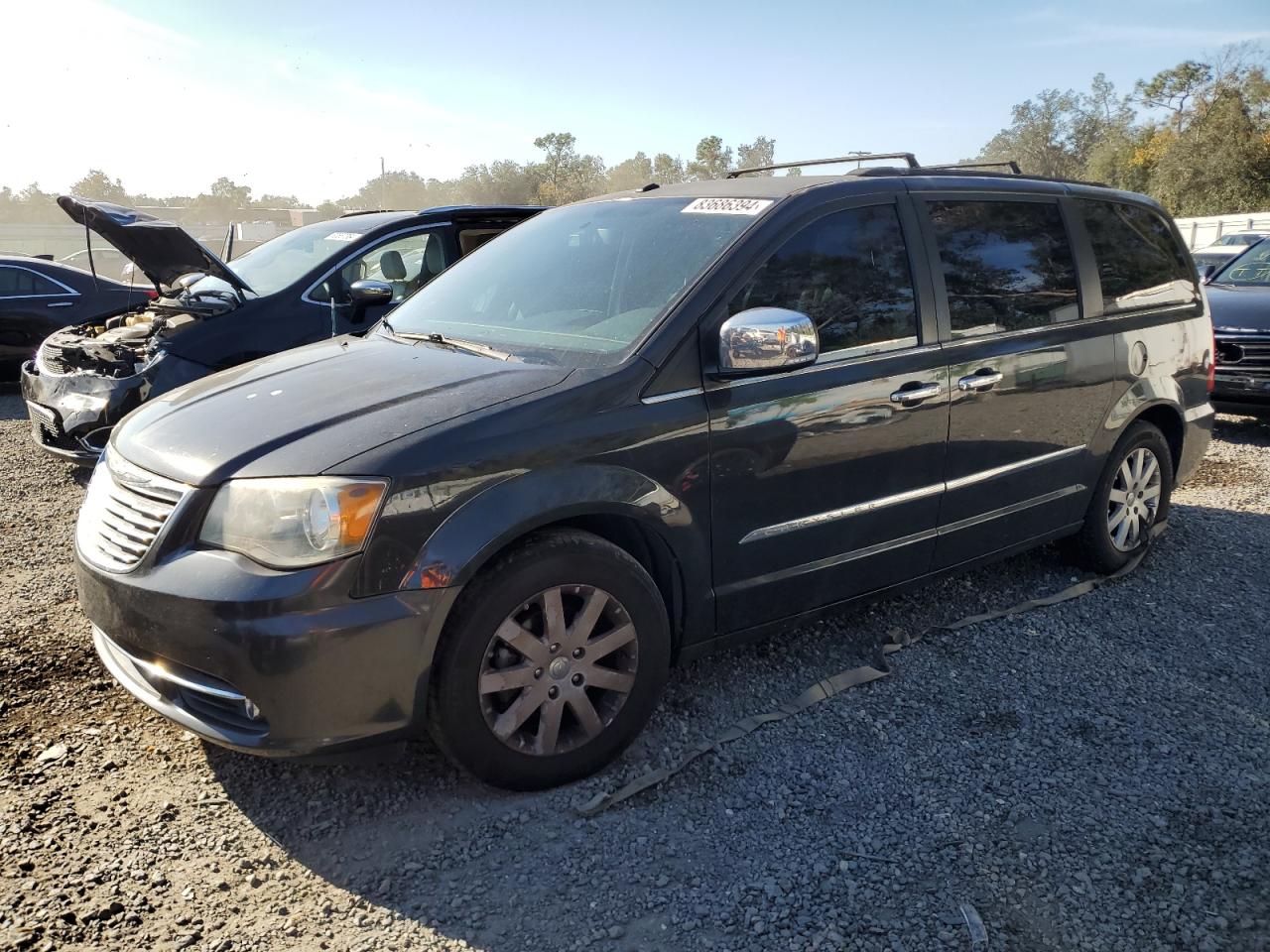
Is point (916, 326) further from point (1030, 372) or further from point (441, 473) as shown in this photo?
point (441, 473)

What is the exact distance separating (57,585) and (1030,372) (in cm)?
450

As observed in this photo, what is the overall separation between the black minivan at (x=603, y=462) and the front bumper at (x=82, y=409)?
2.59 m

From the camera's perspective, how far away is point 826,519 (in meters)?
3.46

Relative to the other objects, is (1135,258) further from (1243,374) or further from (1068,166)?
(1068,166)

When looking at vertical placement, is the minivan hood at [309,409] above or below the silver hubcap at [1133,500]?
above

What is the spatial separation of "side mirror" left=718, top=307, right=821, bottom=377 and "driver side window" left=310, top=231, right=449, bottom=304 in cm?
378

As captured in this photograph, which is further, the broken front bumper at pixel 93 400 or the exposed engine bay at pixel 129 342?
the exposed engine bay at pixel 129 342

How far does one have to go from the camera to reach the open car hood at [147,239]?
229 inches

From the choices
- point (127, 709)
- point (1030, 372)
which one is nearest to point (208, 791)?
point (127, 709)

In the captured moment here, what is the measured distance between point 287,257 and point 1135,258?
5.25 m

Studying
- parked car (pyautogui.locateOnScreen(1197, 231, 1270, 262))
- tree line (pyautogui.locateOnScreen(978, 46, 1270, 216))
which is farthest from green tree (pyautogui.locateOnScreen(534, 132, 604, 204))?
parked car (pyautogui.locateOnScreen(1197, 231, 1270, 262))

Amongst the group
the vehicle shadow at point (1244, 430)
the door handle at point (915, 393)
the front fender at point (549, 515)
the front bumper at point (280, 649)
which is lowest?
the vehicle shadow at point (1244, 430)

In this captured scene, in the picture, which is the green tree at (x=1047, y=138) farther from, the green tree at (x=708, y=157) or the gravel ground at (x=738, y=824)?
the gravel ground at (x=738, y=824)

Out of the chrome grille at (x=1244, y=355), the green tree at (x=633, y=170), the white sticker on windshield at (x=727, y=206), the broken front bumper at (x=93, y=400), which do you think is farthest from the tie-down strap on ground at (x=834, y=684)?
the green tree at (x=633, y=170)
